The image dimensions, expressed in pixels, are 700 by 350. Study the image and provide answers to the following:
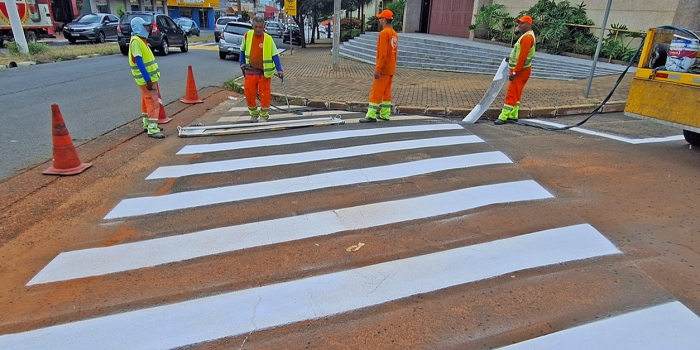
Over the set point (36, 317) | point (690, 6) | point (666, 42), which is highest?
point (690, 6)

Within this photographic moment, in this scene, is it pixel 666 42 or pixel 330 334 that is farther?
pixel 666 42

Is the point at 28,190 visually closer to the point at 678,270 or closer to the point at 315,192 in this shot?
the point at 315,192

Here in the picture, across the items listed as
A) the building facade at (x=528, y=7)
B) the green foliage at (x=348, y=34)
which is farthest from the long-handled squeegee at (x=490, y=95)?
the green foliage at (x=348, y=34)

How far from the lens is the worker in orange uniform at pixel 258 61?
7477 millimetres

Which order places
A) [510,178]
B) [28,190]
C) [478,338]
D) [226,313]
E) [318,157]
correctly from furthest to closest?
[318,157]
[510,178]
[28,190]
[226,313]
[478,338]

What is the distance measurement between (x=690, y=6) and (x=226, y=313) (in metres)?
13.2

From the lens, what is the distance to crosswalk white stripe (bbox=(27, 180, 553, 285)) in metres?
3.29

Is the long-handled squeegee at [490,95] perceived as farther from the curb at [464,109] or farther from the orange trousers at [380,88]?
the orange trousers at [380,88]

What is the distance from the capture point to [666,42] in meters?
5.99

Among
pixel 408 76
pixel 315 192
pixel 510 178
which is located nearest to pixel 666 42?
pixel 510 178

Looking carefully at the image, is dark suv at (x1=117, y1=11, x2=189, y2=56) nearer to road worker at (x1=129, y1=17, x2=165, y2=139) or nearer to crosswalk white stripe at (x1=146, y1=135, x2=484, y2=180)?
road worker at (x1=129, y1=17, x2=165, y2=139)

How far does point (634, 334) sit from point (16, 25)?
68.8 ft

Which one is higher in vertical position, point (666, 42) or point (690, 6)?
point (690, 6)

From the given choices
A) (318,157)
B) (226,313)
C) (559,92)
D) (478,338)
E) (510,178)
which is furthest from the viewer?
(559,92)
